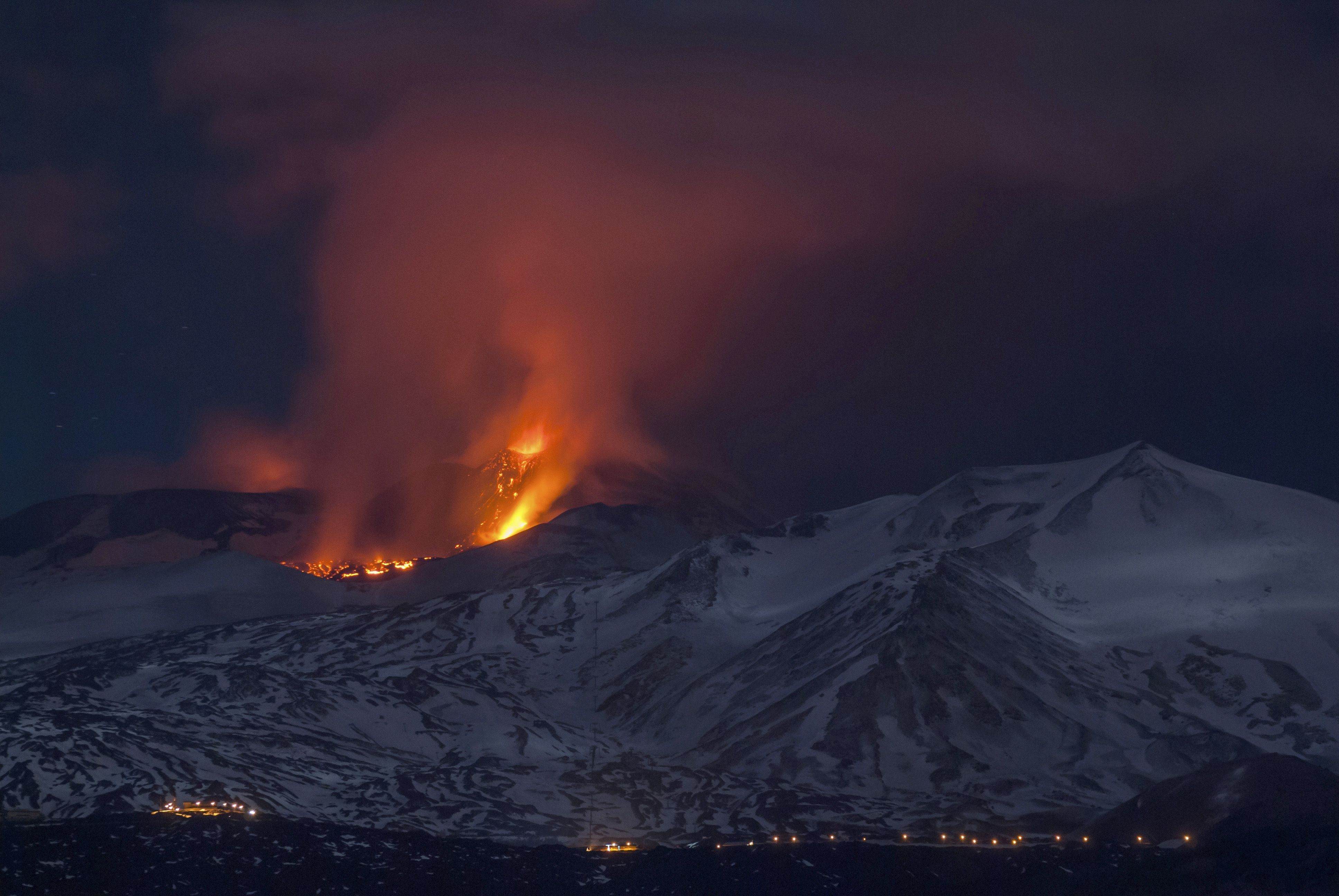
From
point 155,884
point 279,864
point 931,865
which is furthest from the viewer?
point 931,865

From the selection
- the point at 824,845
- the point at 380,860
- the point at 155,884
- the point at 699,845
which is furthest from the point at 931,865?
the point at 155,884

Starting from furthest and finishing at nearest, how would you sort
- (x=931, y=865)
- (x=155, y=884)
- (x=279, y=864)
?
1. (x=931, y=865)
2. (x=279, y=864)
3. (x=155, y=884)

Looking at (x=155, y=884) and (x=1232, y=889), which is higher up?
(x=155, y=884)

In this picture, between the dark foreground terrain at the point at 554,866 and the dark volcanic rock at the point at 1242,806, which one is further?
the dark volcanic rock at the point at 1242,806

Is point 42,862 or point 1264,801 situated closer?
point 42,862

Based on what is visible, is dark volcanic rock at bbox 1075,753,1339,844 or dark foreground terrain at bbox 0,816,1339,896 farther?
dark volcanic rock at bbox 1075,753,1339,844

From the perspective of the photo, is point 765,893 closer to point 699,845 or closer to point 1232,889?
point 699,845

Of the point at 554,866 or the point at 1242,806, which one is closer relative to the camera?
the point at 554,866

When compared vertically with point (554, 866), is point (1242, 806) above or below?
below
